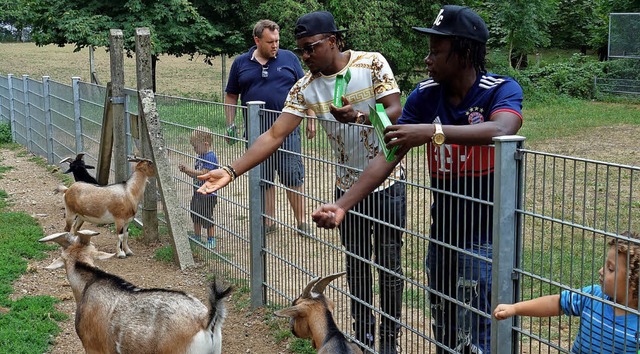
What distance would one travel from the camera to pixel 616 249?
10.1 feet

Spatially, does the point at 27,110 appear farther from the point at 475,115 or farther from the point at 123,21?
the point at 475,115

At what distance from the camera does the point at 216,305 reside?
501 cm

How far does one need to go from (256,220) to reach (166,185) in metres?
1.91

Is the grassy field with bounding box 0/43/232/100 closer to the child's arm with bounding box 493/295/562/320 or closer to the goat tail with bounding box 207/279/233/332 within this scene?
the goat tail with bounding box 207/279/233/332

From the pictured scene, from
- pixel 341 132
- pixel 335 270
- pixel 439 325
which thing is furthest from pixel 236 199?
pixel 439 325

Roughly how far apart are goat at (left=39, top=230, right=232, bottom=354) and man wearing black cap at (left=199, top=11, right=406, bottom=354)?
2.65 feet

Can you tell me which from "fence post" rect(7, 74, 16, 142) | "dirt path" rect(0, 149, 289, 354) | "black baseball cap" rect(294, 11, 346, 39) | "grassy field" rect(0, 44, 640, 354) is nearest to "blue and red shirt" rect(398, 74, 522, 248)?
"grassy field" rect(0, 44, 640, 354)

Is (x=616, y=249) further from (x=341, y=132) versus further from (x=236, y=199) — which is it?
(x=236, y=199)

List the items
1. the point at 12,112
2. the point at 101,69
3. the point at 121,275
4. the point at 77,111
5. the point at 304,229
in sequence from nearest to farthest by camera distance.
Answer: the point at 304,229 → the point at 121,275 → the point at 77,111 → the point at 12,112 → the point at 101,69

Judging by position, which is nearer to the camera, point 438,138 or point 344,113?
point 438,138

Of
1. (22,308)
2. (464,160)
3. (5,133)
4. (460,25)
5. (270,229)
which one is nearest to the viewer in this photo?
(460,25)

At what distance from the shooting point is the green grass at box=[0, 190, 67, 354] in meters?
6.11

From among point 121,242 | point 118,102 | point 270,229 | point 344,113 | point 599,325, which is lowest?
point 121,242

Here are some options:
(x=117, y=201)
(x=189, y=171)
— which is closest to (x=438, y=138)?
(x=189, y=171)
